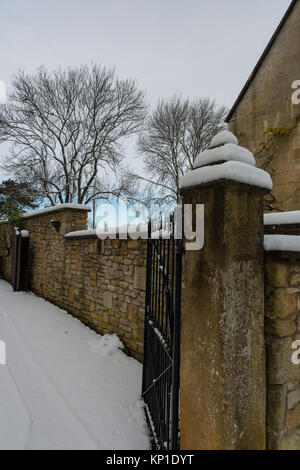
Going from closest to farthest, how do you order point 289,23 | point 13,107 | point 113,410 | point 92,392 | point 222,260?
1. point 222,260
2. point 113,410
3. point 92,392
4. point 289,23
5. point 13,107

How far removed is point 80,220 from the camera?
698 centimetres

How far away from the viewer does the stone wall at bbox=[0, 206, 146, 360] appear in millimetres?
4336

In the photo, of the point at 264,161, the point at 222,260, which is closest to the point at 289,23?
the point at 264,161

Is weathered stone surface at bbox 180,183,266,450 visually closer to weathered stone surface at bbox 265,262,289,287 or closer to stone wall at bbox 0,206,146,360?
weathered stone surface at bbox 265,262,289,287

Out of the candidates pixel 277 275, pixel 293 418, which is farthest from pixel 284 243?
pixel 293 418

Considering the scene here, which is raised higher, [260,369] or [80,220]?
[80,220]

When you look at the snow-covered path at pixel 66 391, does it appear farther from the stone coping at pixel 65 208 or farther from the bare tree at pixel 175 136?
the bare tree at pixel 175 136

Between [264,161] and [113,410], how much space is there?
17.6 ft

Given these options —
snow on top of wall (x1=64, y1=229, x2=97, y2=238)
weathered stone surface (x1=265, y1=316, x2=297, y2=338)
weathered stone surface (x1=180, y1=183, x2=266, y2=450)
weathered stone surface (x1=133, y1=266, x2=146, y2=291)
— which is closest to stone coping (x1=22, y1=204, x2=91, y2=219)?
snow on top of wall (x1=64, y1=229, x2=97, y2=238)

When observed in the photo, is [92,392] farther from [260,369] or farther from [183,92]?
[183,92]

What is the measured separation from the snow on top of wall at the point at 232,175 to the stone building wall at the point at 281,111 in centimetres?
371

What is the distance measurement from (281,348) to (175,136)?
49.9 feet

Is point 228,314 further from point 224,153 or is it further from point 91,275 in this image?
point 91,275

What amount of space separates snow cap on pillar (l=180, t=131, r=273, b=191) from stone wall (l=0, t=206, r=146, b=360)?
2.37 metres
